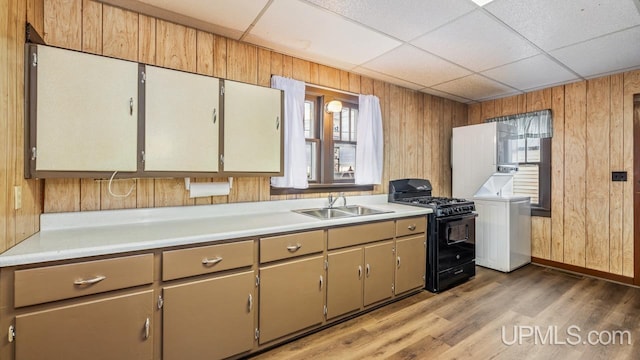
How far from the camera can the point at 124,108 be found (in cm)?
176

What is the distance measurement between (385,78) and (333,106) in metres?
0.84

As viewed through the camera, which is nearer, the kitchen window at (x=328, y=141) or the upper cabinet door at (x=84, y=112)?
the upper cabinet door at (x=84, y=112)

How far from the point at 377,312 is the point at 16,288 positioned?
2417mm

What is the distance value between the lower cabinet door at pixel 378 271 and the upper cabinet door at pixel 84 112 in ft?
6.41

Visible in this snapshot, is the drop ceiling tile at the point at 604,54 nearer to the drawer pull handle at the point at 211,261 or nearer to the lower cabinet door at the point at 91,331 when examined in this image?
the drawer pull handle at the point at 211,261

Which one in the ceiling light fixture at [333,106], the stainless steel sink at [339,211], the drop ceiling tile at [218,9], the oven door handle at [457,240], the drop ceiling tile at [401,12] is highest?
the drop ceiling tile at [218,9]

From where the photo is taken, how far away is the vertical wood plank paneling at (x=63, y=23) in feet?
6.03

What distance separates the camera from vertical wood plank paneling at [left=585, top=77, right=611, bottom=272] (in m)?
3.38

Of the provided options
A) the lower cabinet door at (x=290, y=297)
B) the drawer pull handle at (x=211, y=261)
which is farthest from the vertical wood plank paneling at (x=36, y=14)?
the lower cabinet door at (x=290, y=297)

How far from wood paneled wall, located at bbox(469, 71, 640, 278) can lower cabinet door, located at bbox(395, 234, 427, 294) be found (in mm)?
2201

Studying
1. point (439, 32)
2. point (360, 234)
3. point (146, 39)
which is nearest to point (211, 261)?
point (360, 234)

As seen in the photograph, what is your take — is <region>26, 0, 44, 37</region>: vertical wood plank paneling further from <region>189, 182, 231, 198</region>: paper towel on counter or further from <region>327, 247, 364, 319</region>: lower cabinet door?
<region>327, 247, 364, 319</region>: lower cabinet door

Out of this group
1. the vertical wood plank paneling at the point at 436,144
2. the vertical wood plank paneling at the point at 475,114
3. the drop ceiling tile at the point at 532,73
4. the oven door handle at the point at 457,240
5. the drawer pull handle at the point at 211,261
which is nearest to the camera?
the drawer pull handle at the point at 211,261

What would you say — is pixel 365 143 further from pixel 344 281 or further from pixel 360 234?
pixel 344 281
